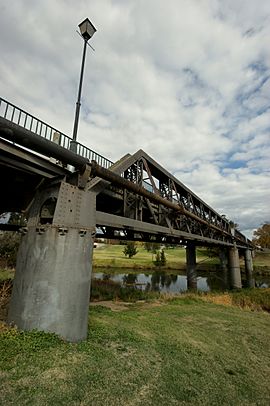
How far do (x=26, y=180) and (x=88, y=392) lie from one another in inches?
287

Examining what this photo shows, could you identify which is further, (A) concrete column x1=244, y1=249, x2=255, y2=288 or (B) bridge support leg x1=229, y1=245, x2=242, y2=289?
(A) concrete column x1=244, y1=249, x2=255, y2=288

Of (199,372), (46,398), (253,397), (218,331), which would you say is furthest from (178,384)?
(218,331)

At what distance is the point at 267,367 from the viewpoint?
6.09 metres

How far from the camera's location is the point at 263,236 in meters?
66.2

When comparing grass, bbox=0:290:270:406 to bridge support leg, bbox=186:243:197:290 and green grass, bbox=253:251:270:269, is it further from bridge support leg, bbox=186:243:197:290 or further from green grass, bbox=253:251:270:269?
green grass, bbox=253:251:270:269

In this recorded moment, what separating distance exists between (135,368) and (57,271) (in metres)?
3.13

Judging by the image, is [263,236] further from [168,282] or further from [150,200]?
[150,200]

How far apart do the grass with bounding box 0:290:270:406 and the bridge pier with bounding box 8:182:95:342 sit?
0.42 meters

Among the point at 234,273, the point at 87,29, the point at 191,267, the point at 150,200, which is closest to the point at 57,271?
the point at 150,200

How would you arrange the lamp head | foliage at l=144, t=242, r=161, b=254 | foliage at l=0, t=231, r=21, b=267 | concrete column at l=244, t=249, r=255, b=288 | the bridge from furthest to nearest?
foliage at l=144, t=242, r=161, b=254 → concrete column at l=244, t=249, r=255, b=288 → foliage at l=0, t=231, r=21, b=267 → the lamp head → the bridge

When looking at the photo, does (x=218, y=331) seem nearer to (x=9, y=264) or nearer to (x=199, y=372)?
(x=199, y=372)

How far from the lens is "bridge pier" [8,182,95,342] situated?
5.92m

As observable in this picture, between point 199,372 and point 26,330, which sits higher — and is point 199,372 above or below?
below

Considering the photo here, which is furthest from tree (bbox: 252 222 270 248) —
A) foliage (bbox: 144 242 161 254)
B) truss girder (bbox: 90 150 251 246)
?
truss girder (bbox: 90 150 251 246)
